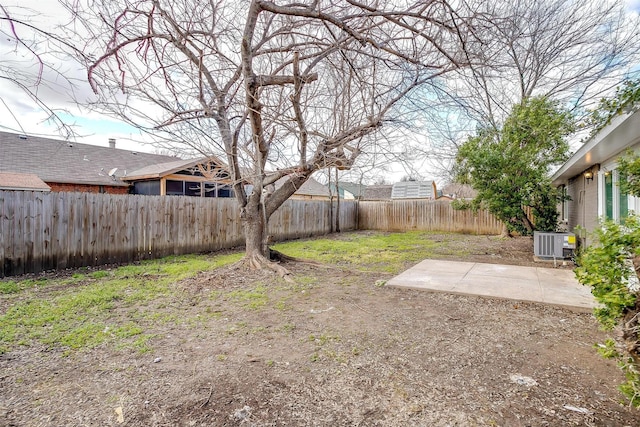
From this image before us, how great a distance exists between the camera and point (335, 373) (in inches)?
97.9

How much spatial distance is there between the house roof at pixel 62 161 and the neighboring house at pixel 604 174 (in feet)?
34.0

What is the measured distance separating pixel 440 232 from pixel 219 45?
12.9m

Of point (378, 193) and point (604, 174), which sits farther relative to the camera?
point (378, 193)

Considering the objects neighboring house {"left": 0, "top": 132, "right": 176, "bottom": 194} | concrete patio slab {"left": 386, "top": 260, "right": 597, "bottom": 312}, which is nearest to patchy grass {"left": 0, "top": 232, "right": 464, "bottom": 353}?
concrete patio slab {"left": 386, "top": 260, "right": 597, "bottom": 312}

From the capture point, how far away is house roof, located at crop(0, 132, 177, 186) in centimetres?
1127

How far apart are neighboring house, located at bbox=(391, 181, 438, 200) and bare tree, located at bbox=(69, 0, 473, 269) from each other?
23.3m

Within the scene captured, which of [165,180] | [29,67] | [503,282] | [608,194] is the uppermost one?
[165,180]

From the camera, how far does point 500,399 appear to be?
2.15 meters

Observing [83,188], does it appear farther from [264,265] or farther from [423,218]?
[423,218]

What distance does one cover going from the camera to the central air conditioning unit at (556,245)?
267 inches

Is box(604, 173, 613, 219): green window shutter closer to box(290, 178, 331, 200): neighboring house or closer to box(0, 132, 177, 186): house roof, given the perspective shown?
box(0, 132, 177, 186): house roof

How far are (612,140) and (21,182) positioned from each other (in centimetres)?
1420

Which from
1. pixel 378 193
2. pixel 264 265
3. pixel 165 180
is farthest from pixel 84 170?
pixel 378 193

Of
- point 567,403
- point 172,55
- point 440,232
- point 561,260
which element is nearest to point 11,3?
point 172,55
